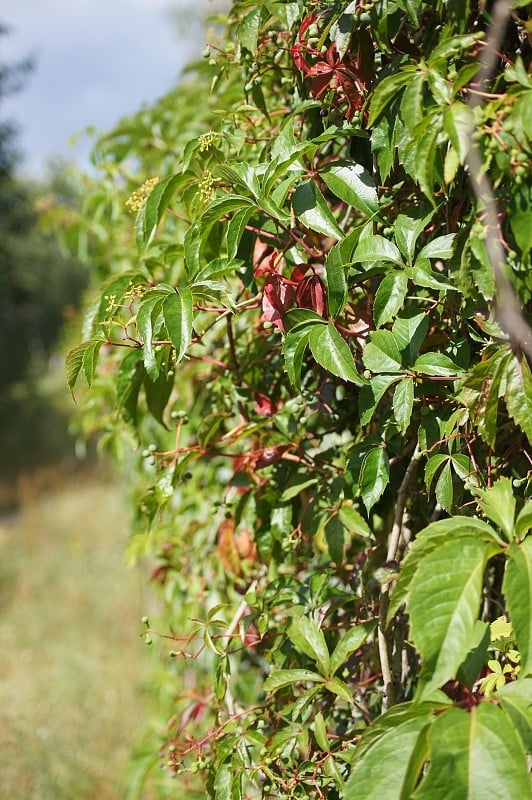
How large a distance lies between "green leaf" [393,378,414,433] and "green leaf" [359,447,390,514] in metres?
0.09

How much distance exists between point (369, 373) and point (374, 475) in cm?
15

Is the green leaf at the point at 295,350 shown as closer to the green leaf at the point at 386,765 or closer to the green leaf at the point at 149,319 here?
the green leaf at the point at 149,319

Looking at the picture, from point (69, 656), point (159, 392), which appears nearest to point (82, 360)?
point (159, 392)

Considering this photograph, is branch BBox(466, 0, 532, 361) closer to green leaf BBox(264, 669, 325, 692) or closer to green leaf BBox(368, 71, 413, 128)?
green leaf BBox(368, 71, 413, 128)

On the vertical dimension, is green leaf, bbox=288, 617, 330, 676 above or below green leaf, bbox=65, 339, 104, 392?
below

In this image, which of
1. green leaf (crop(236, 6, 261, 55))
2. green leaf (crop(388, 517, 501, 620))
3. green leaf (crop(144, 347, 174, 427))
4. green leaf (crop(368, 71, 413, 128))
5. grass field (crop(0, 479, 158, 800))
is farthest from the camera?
grass field (crop(0, 479, 158, 800))

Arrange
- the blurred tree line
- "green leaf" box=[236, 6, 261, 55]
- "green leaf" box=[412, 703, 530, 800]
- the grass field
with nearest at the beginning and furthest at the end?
1. "green leaf" box=[412, 703, 530, 800]
2. "green leaf" box=[236, 6, 261, 55]
3. the grass field
4. the blurred tree line

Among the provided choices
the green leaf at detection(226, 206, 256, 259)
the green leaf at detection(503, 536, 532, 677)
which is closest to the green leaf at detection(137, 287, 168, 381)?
Answer: the green leaf at detection(226, 206, 256, 259)

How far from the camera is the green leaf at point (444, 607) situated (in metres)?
0.73

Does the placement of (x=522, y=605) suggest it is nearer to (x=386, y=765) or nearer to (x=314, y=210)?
(x=386, y=765)

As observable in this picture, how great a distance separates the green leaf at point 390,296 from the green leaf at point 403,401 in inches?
3.5

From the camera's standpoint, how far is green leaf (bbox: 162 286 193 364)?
37.3 inches

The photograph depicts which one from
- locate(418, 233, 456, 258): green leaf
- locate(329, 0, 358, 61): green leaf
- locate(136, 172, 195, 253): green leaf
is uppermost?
locate(136, 172, 195, 253): green leaf

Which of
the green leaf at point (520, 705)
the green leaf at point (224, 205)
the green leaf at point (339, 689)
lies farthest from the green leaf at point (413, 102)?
the green leaf at point (339, 689)
